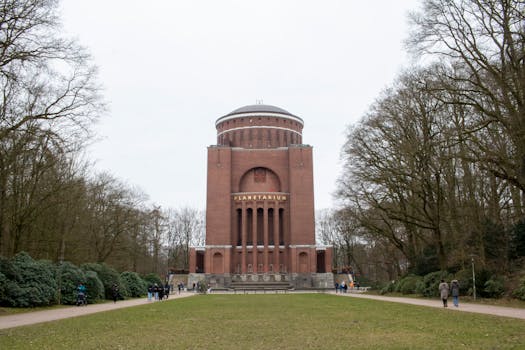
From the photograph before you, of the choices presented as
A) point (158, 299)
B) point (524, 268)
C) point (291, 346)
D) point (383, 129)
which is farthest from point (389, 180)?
point (291, 346)

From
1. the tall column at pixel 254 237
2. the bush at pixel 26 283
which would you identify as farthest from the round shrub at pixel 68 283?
the tall column at pixel 254 237

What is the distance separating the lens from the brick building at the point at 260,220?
58.8 metres

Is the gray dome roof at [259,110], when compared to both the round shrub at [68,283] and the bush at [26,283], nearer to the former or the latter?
the round shrub at [68,283]

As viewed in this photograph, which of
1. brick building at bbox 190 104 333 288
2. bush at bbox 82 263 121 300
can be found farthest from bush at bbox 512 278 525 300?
brick building at bbox 190 104 333 288

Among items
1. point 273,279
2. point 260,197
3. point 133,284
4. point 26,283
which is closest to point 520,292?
point 26,283

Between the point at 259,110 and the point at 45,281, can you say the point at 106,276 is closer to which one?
the point at 45,281

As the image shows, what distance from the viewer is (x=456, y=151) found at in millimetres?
26734

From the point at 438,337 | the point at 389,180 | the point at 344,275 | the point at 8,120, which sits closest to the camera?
the point at 438,337

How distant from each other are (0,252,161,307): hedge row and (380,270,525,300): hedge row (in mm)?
17818

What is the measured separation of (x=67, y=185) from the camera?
27.2 metres

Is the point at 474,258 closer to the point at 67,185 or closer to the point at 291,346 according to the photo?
the point at 291,346

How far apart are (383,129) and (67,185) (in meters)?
17.5

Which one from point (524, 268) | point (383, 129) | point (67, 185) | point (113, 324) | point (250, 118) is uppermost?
point (250, 118)

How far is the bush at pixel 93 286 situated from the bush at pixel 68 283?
1492 millimetres
